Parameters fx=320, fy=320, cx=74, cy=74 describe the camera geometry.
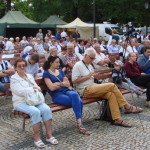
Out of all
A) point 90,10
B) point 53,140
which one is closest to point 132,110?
point 53,140

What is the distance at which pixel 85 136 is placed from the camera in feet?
17.4

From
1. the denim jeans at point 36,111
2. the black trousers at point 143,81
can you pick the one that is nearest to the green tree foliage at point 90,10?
the black trousers at point 143,81

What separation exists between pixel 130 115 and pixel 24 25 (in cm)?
2200

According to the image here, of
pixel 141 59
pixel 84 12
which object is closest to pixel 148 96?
pixel 141 59

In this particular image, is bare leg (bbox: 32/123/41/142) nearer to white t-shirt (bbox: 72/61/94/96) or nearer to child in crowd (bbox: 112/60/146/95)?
white t-shirt (bbox: 72/61/94/96)

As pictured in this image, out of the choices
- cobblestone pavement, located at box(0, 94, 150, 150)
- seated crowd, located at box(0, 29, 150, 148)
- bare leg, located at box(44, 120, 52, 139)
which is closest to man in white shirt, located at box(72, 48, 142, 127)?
seated crowd, located at box(0, 29, 150, 148)

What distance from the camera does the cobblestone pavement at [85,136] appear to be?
16.0ft

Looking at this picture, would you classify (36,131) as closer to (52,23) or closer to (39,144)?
(39,144)

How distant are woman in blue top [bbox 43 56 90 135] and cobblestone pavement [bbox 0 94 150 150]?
31cm

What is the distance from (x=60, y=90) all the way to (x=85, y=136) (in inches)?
38.3

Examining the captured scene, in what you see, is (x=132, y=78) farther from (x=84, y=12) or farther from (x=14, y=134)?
(x=84, y=12)

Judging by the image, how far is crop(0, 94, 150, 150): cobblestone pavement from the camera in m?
4.89

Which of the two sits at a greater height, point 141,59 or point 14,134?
point 141,59

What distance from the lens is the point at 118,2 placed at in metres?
31.6
